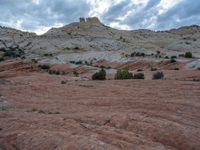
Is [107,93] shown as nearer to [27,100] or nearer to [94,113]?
[27,100]

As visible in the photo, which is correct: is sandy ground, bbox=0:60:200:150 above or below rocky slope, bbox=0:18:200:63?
below

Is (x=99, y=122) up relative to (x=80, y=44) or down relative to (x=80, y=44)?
down

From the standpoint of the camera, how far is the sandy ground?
421 inches

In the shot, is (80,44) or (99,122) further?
(80,44)

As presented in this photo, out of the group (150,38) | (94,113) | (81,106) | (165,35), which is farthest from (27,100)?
(165,35)

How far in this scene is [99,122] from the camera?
12977 mm

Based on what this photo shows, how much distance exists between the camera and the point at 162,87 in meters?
24.1

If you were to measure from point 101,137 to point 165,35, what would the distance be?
363ft

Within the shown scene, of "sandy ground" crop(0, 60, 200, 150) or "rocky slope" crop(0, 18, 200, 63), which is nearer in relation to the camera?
"sandy ground" crop(0, 60, 200, 150)

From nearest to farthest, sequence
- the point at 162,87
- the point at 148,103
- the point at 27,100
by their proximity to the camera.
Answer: the point at 148,103 → the point at 27,100 → the point at 162,87

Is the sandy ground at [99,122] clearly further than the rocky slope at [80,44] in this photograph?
No

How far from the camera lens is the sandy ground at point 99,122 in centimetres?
1070

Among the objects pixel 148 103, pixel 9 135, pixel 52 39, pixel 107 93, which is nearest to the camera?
pixel 9 135

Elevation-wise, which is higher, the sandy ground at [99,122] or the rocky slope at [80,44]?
the rocky slope at [80,44]
